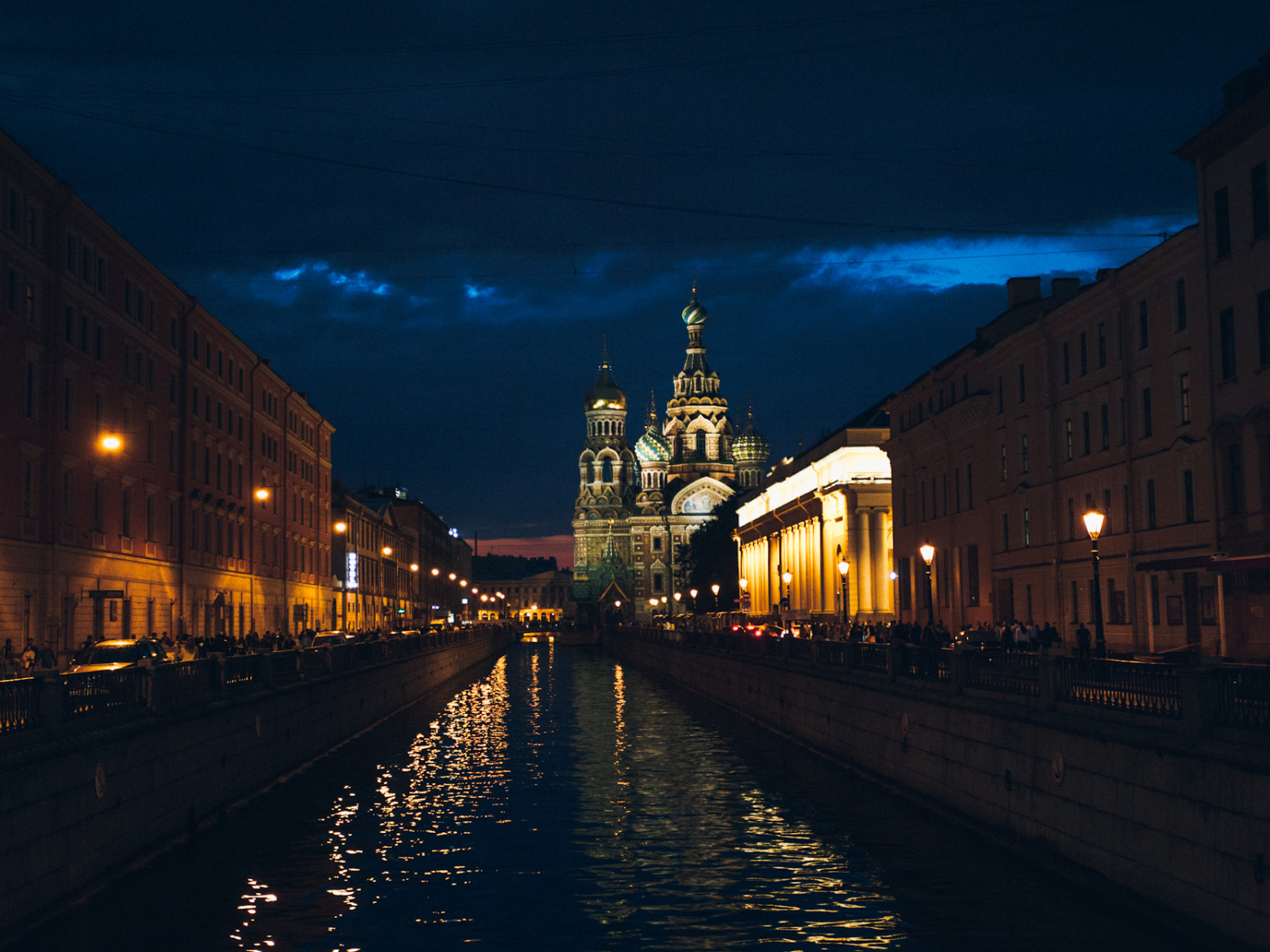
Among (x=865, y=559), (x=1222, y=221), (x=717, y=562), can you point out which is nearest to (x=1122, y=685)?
(x=1222, y=221)

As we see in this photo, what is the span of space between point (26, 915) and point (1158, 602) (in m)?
36.6

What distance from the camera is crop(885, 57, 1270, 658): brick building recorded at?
36812mm

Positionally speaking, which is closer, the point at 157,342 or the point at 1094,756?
the point at 1094,756

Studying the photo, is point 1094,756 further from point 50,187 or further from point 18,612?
point 50,187

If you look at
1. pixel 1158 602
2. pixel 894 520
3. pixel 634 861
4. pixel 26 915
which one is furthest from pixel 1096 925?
pixel 894 520

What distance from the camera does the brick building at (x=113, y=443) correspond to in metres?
43.8

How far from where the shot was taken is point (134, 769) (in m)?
20.8

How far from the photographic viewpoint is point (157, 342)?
198 ft

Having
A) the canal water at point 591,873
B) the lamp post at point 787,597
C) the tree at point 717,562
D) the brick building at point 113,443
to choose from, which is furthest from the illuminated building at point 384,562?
the canal water at point 591,873

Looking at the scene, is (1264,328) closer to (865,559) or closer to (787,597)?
(865,559)

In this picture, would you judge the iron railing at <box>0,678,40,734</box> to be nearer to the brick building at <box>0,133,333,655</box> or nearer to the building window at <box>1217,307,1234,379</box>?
the brick building at <box>0,133,333,655</box>

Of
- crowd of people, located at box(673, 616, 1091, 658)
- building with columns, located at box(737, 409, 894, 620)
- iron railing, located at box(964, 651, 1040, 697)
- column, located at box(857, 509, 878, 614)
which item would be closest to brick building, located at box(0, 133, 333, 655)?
iron railing, located at box(964, 651, 1040, 697)

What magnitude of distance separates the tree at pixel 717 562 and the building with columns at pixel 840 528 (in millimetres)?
28313

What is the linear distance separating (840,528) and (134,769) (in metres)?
76.4
